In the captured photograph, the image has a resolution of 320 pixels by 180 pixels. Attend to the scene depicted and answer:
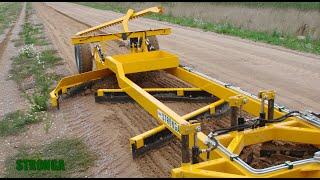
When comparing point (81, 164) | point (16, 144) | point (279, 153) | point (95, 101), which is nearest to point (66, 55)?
point (95, 101)

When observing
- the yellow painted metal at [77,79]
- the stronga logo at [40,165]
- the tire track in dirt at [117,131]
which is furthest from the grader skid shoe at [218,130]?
the stronga logo at [40,165]

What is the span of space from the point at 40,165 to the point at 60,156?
29 cm

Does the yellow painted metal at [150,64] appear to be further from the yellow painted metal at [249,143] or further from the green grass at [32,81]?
the yellow painted metal at [249,143]

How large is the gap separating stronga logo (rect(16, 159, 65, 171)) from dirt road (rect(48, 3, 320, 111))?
3.86 metres

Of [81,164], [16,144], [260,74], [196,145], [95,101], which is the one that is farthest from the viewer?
[260,74]

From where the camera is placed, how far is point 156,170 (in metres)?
4.84

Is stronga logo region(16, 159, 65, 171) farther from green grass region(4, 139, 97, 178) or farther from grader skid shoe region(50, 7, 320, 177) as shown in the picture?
grader skid shoe region(50, 7, 320, 177)

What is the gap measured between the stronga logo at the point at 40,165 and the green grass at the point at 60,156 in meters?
0.06

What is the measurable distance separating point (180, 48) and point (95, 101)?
21.8 feet

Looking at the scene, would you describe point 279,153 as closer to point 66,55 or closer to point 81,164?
point 81,164

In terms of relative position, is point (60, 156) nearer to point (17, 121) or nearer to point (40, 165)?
point (40, 165)

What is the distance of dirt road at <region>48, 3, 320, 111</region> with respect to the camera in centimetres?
807

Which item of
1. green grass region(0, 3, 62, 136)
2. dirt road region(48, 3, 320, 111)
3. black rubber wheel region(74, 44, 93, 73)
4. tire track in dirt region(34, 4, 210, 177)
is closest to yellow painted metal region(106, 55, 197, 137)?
tire track in dirt region(34, 4, 210, 177)

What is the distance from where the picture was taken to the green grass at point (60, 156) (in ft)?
16.7
